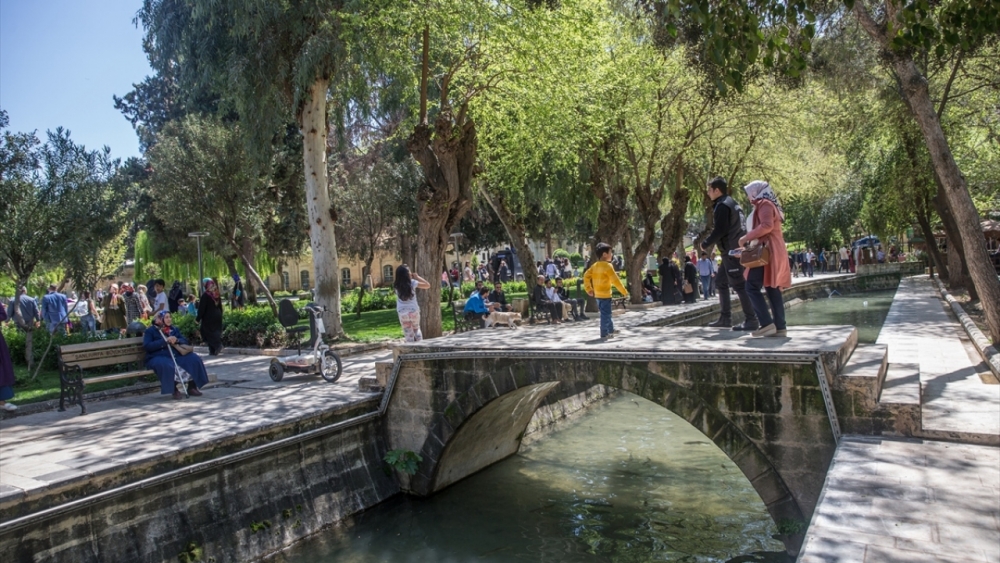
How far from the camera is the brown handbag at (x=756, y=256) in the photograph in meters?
7.57

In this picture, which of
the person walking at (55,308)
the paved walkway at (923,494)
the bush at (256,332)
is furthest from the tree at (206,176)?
the paved walkway at (923,494)

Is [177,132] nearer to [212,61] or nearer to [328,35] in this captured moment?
[212,61]

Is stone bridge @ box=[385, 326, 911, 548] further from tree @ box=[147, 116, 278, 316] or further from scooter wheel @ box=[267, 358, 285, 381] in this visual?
tree @ box=[147, 116, 278, 316]

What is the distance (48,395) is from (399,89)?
29.3 feet

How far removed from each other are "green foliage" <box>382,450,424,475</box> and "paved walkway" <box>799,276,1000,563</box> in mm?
5524

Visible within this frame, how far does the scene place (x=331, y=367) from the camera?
38.6 feet

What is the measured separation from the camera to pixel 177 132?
72.8 feet

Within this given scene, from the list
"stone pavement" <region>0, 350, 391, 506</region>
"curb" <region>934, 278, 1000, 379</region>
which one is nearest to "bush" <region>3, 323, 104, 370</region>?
"stone pavement" <region>0, 350, 391, 506</region>

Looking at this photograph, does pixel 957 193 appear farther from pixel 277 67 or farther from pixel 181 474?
pixel 277 67

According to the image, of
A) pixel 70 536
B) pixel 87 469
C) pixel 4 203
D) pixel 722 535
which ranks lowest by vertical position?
pixel 722 535

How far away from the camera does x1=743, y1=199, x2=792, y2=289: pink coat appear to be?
7469 mm

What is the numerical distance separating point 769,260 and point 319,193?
1075cm

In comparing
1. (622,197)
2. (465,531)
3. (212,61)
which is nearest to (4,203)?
(212,61)

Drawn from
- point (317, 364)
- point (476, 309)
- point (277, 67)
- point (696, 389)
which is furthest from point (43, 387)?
point (696, 389)
